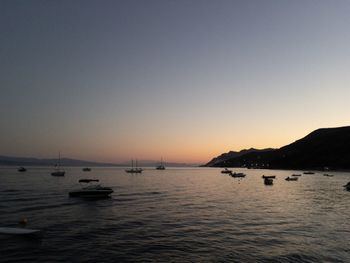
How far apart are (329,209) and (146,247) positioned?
43.7 m

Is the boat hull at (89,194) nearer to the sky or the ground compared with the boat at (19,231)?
nearer to the sky

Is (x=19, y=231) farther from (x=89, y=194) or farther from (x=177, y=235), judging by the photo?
(x=89, y=194)

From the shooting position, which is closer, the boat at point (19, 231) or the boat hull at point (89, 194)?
the boat at point (19, 231)

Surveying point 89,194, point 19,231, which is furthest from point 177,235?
point 89,194

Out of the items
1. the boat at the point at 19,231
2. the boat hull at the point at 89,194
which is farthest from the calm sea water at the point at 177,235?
the boat hull at the point at 89,194

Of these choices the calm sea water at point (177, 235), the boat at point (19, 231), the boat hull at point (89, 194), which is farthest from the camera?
the boat hull at point (89, 194)

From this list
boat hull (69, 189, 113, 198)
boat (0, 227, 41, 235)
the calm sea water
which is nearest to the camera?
the calm sea water

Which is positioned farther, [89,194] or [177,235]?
[89,194]

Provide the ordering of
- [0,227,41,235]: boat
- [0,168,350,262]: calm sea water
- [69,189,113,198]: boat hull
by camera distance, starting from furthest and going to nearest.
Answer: [69,189,113,198]: boat hull
[0,227,41,235]: boat
[0,168,350,262]: calm sea water

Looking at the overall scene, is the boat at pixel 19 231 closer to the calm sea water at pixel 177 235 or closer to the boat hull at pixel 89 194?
the calm sea water at pixel 177 235

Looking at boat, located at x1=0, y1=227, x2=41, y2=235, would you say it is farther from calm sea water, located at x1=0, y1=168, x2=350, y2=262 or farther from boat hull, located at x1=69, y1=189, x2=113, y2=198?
boat hull, located at x1=69, y1=189, x2=113, y2=198

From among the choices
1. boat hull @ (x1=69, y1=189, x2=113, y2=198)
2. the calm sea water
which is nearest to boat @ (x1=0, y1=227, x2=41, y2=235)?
the calm sea water

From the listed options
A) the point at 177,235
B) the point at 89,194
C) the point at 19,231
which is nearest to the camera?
the point at 19,231

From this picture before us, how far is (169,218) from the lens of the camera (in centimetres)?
5038
